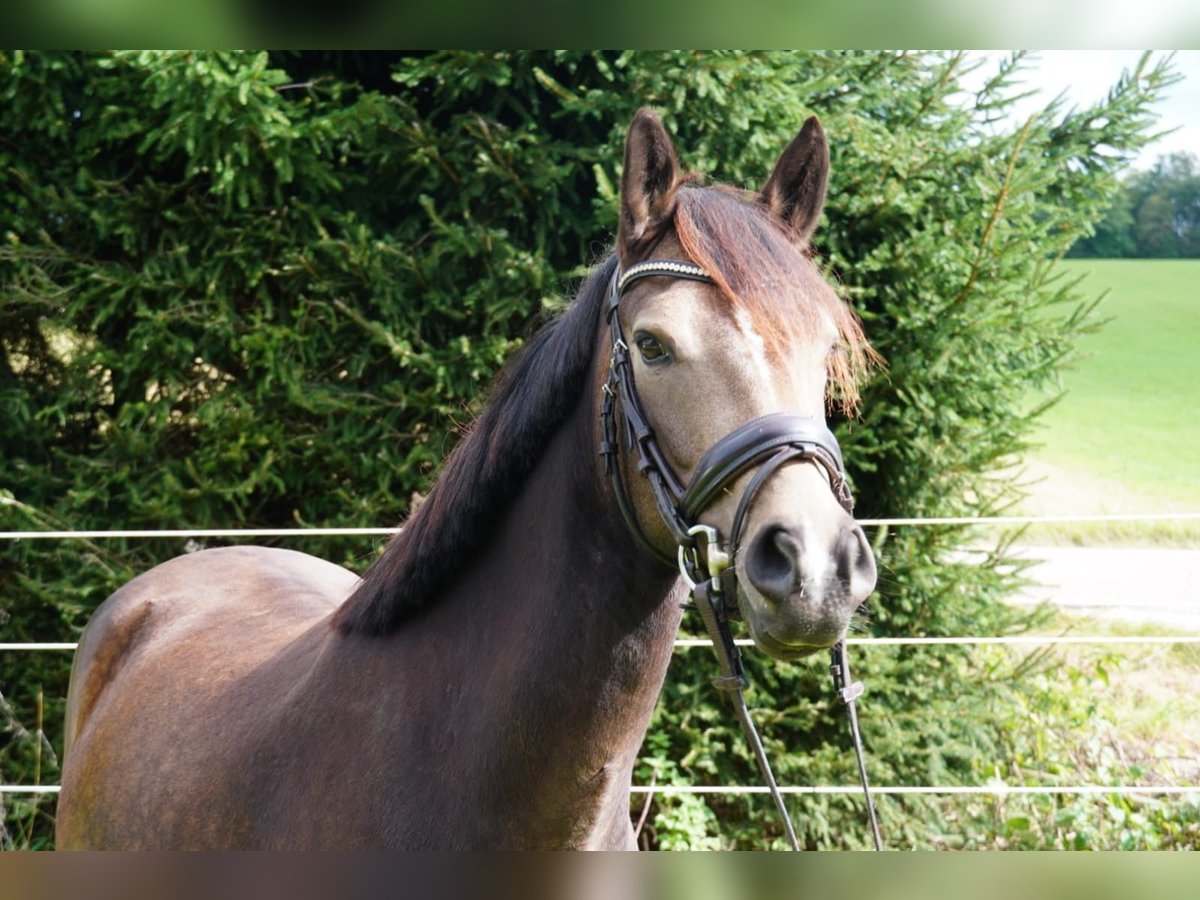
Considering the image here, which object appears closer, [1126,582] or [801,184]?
[801,184]

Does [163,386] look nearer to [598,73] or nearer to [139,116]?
[139,116]

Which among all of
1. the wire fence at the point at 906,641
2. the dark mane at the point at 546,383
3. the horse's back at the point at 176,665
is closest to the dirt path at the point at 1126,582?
the wire fence at the point at 906,641

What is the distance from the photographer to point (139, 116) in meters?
4.70

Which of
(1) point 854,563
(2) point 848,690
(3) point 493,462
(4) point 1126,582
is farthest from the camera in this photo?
(4) point 1126,582

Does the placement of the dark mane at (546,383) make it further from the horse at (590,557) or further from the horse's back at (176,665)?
the horse's back at (176,665)

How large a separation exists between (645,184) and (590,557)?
0.69 meters

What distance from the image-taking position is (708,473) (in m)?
1.48

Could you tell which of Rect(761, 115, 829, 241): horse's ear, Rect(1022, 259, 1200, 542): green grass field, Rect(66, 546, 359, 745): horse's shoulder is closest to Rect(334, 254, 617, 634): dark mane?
Rect(761, 115, 829, 241): horse's ear

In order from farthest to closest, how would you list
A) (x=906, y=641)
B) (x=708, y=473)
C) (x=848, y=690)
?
(x=906, y=641) < (x=848, y=690) < (x=708, y=473)

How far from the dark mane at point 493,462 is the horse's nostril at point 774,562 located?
570 mm

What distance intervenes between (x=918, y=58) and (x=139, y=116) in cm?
380

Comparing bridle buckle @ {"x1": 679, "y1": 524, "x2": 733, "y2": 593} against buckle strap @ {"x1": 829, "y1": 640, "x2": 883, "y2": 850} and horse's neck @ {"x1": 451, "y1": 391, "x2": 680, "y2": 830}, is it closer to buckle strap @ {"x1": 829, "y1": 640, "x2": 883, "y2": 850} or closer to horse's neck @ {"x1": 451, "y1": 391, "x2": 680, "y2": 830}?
horse's neck @ {"x1": 451, "y1": 391, "x2": 680, "y2": 830}

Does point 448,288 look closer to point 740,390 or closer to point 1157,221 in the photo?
point 740,390

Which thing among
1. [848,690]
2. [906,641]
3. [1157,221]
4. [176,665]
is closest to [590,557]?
[848,690]
